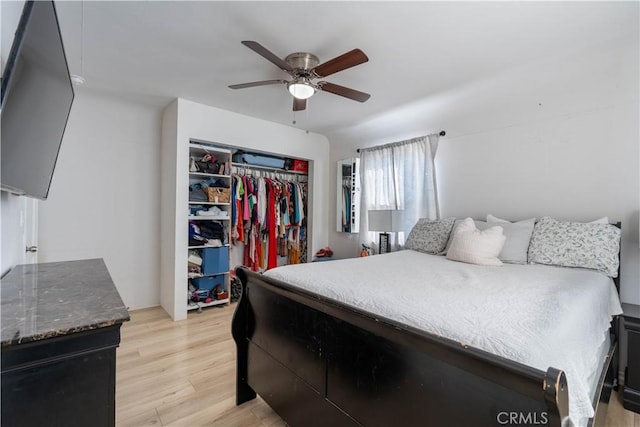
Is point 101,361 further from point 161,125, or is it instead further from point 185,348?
point 161,125

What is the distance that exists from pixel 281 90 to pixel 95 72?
5.39 feet

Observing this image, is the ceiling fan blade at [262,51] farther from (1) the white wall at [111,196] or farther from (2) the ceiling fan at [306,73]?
(1) the white wall at [111,196]

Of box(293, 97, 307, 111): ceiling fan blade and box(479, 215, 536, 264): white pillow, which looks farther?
box(293, 97, 307, 111): ceiling fan blade

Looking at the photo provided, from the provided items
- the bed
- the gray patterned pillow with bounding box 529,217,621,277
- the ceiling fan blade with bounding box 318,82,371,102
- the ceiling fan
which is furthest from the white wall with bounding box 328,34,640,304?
the ceiling fan

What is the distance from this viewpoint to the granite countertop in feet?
2.42

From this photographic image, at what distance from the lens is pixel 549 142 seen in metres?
2.51

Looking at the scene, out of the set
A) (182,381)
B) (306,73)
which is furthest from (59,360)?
(306,73)

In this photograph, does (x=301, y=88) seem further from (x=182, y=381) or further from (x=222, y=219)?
(x=182, y=381)

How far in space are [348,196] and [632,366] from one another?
3.20 metres

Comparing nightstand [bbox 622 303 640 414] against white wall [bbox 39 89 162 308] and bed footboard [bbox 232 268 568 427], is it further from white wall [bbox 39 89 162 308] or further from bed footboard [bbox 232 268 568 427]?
white wall [bbox 39 89 162 308]

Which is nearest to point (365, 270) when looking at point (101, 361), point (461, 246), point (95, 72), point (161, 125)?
point (461, 246)

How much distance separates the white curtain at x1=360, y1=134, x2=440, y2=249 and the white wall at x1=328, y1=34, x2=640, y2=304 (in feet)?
0.45

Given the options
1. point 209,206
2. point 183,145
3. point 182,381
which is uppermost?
point 183,145

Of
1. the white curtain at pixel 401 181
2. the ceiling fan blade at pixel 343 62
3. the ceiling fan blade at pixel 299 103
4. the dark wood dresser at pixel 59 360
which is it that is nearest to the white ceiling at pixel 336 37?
the ceiling fan blade at pixel 343 62
